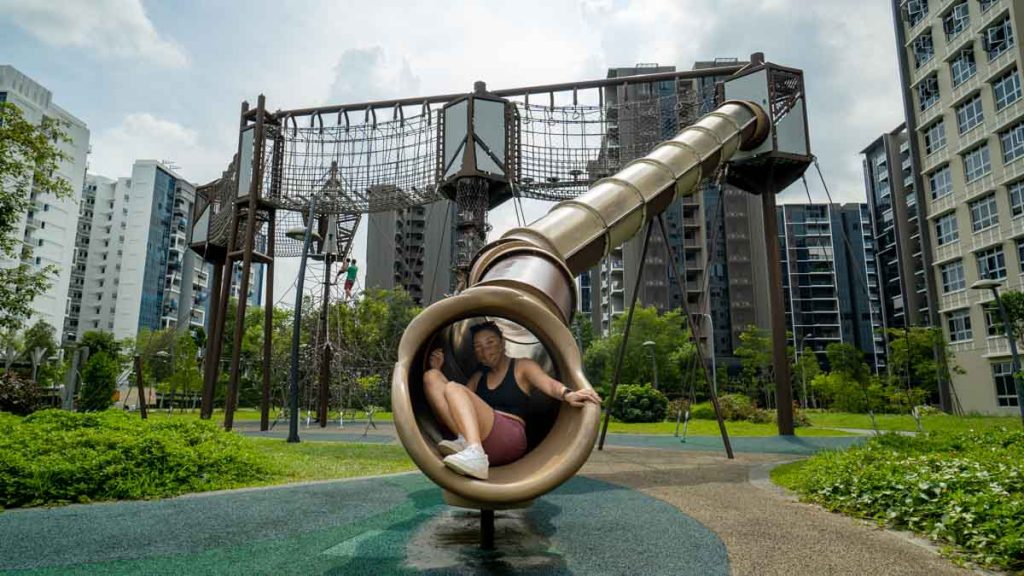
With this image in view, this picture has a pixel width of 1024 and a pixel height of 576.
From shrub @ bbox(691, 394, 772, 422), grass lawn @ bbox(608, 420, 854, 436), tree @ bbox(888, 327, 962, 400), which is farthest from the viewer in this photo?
tree @ bbox(888, 327, 962, 400)

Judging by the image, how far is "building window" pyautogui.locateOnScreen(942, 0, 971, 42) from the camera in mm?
33688

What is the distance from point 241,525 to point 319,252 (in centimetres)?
1715

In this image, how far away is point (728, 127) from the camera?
439 inches

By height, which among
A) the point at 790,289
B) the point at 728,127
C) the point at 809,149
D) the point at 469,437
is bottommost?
the point at 469,437

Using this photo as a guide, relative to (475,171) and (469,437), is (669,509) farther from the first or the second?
(475,171)

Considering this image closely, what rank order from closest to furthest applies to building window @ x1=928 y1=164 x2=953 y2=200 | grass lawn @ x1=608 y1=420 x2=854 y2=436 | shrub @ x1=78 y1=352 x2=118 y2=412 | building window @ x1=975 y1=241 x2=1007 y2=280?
grass lawn @ x1=608 y1=420 x2=854 y2=436 → shrub @ x1=78 y1=352 x2=118 y2=412 → building window @ x1=975 y1=241 x2=1007 y2=280 → building window @ x1=928 y1=164 x2=953 y2=200

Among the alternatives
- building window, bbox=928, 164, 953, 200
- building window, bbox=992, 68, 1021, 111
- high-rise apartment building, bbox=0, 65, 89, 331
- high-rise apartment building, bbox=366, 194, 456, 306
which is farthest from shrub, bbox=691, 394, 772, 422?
high-rise apartment building, bbox=0, 65, 89, 331

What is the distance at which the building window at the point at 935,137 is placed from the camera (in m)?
35.3

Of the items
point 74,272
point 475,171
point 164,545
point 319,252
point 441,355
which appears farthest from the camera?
point 74,272

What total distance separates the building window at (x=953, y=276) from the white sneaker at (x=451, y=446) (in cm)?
3932

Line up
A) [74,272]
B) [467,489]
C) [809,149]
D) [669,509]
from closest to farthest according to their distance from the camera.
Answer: [467,489] → [669,509] → [809,149] → [74,272]

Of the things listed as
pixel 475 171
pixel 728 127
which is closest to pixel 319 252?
pixel 475 171

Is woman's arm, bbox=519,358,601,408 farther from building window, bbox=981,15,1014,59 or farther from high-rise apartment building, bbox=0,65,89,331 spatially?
high-rise apartment building, bbox=0,65,89,331

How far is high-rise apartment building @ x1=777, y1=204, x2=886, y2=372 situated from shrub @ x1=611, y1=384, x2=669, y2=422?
192 feet
